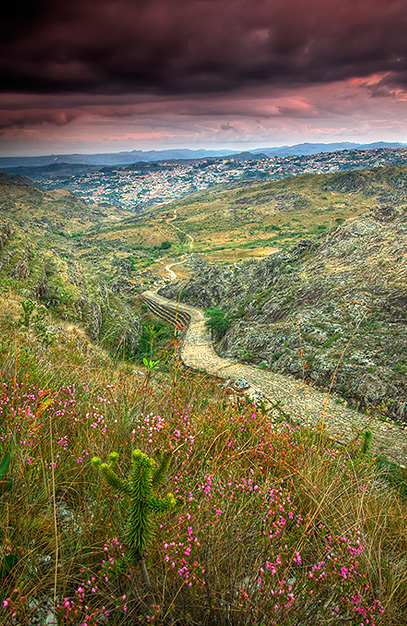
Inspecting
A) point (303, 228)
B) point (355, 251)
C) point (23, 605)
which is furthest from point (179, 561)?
point (303, 228)

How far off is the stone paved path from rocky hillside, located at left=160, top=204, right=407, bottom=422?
804mm

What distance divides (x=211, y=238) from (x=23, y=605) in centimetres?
11824

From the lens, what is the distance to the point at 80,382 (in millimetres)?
3795

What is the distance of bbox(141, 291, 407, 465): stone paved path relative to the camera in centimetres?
936

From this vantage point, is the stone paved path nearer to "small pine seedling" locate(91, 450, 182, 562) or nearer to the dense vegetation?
the dense vegetation

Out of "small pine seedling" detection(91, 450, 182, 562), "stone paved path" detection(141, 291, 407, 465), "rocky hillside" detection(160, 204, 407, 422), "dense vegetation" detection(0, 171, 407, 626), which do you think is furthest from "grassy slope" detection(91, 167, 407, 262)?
"small pine seedling" detection(91, 450, 182, 562)

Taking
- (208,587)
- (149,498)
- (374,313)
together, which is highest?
(149,498)

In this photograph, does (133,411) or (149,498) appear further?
(133,411)

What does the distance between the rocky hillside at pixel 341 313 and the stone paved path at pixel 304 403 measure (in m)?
0.80

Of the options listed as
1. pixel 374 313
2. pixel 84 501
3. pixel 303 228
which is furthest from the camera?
pixel 303 228

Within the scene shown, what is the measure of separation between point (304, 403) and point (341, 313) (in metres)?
7.26

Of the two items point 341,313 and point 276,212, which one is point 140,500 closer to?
point 341,313

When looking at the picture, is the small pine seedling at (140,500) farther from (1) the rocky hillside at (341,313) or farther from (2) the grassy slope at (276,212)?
(2) the grassy slope at (276,212)

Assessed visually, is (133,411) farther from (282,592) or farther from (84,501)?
(282,592)
